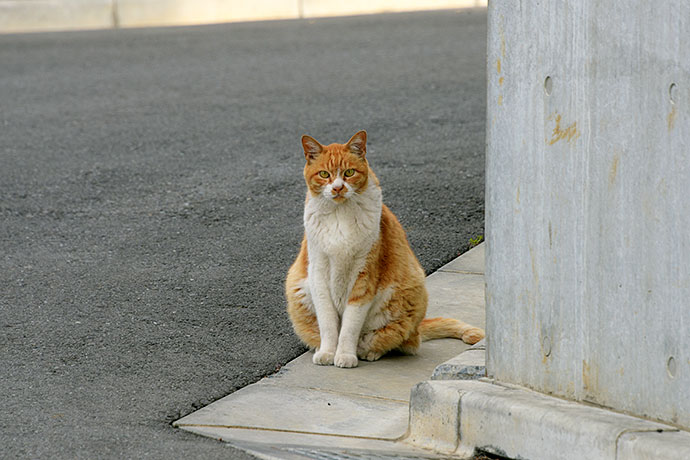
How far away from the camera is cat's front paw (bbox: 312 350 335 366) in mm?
4871

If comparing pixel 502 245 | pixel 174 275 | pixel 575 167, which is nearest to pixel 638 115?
pixel 575 167

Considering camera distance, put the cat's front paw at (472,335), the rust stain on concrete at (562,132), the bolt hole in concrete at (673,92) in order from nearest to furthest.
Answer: the bolt hole in concrete at (673,92), the rust stain on concrete at (562,132), the cat's front paw at (472,335)

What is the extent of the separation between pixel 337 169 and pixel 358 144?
195 mm

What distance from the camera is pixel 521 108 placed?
143 inches

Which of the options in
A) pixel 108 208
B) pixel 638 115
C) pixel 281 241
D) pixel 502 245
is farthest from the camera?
pixel 108 208

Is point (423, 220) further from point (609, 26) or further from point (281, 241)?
point (609, 26)

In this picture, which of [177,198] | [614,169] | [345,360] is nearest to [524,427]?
[614,169]

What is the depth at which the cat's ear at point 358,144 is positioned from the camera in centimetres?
496

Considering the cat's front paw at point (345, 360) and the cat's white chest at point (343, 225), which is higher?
the cat's white chest at point (343, 225)

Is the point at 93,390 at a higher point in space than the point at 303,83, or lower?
lower

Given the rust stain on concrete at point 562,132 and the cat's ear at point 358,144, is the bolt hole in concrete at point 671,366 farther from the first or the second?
the cat's ear at point 358,144

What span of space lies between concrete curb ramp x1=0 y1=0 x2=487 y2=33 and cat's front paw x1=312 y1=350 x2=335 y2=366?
1355 cm

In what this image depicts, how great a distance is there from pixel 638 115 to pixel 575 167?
0.31m

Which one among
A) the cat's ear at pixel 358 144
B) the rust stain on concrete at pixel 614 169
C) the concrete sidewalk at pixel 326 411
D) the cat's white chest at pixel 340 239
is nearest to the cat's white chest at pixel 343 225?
the cat's white chest at pixel 340 239
